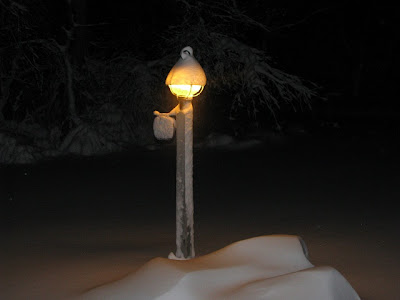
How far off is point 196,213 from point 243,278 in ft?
14.9

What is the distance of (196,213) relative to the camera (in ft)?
31.6

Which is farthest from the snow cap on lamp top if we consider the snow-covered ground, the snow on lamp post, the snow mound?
the snow-covered ground

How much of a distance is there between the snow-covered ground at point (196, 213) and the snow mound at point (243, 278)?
2.41 feet

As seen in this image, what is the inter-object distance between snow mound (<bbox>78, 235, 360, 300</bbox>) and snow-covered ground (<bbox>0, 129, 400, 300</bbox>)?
73 centimetres

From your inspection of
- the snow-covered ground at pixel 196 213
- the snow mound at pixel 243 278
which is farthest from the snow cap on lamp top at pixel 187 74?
the snow-covered ground at pixel 196 213

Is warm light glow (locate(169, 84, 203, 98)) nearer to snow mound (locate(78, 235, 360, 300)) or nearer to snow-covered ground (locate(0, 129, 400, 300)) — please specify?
snow mound (locate(78, 235, 360, 300))

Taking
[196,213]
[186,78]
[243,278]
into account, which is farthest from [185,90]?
[196,213]

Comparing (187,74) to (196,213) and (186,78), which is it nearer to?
(186,78)

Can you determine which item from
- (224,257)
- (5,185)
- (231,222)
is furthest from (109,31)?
(224,257)

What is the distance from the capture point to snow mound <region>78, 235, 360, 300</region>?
468 cm

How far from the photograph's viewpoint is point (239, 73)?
1659cm

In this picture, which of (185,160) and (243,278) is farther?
(185,160)

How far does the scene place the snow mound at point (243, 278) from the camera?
4676 mm

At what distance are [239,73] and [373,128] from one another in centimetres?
933
